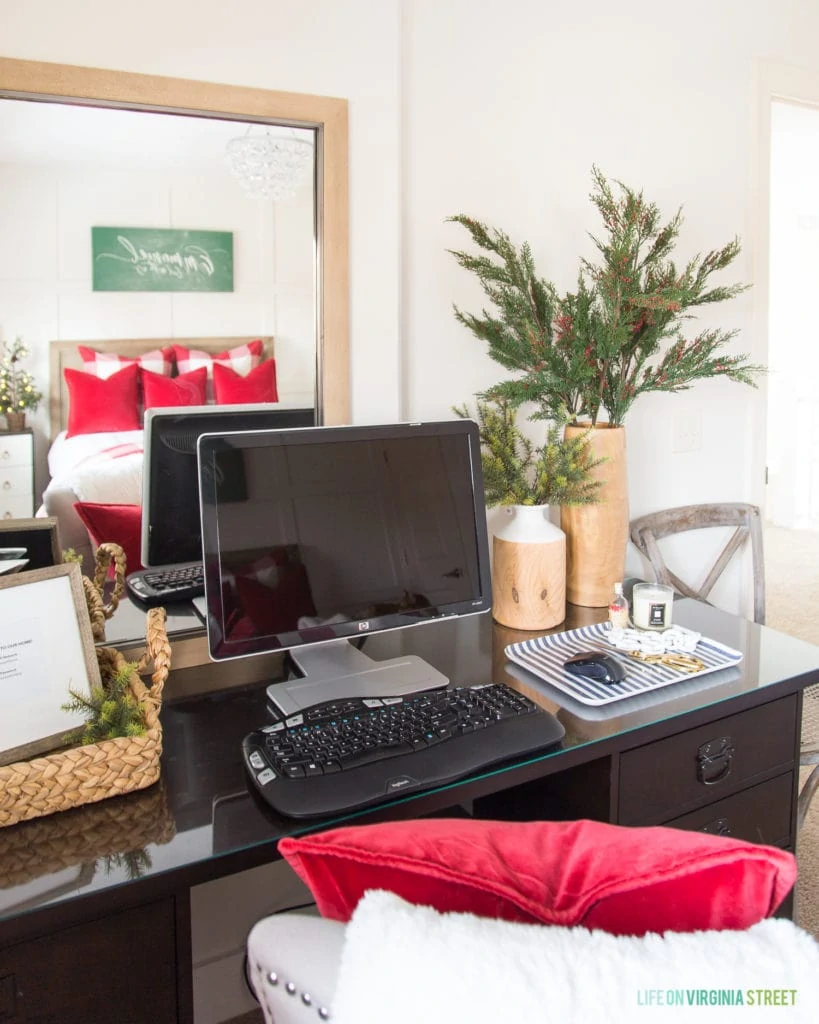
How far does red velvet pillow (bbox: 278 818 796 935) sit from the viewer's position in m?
0.62

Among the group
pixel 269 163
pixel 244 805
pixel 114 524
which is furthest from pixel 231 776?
pixel 269 163

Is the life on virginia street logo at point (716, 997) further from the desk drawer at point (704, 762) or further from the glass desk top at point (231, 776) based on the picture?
the desk drawer at point (704, 762)

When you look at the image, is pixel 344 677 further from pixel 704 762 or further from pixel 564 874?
pixel 564 874

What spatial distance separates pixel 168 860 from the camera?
1.02 meters

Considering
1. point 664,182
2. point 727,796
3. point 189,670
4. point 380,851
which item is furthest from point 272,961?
point 664,182

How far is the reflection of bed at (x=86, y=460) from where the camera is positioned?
4.77ft

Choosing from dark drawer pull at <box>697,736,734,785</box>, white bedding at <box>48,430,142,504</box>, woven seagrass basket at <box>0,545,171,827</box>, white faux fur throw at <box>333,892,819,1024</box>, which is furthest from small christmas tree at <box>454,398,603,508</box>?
white faux fur throw at <box>333,892,819,1024</box>

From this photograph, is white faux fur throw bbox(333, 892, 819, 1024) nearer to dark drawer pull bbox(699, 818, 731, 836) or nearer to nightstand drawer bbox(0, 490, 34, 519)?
dark drawer pull bbox(699, 818, 731, 836)

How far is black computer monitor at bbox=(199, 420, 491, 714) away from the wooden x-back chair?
2.64 ft

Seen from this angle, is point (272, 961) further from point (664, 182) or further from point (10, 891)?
point (664, 182)

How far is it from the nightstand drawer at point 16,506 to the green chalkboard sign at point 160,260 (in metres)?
0.37

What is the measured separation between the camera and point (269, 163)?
5.27ft

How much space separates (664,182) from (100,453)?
155 centimetres

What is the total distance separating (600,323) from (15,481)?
1145mm
